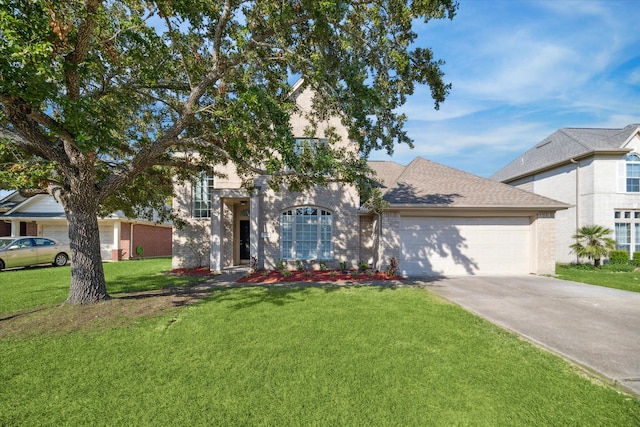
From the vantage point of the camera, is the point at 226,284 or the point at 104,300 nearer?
the point at 104,300

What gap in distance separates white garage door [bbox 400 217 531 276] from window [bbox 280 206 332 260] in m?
3.30

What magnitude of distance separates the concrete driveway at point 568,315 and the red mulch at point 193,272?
8.56 meters

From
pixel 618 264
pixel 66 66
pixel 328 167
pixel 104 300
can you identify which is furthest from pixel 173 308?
pixel 618 264

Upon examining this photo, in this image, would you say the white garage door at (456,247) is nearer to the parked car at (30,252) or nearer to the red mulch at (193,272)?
the red mulch at (193,272)

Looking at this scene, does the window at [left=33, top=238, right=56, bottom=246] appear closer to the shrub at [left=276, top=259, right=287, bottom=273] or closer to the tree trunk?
the tree trunk

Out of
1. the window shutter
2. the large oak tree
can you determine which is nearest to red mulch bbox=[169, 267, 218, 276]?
the large oak tree

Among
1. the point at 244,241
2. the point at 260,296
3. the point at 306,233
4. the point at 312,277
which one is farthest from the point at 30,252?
the point at 312,277

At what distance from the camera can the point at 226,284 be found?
988 cm

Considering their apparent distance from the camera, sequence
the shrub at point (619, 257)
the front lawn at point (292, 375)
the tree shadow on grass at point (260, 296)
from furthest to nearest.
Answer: the shrub at point (619, 257), the tree shadow on grass at point (260, 296), the front lawn at point (292, 375)

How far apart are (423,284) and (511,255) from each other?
198 inches

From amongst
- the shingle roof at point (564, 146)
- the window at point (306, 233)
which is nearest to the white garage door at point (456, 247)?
the window at point (306, 233)

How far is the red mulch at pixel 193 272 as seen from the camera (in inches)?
474

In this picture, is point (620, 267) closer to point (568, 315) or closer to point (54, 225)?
point (568, 315)

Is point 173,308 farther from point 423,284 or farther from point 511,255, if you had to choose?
point 511,255
